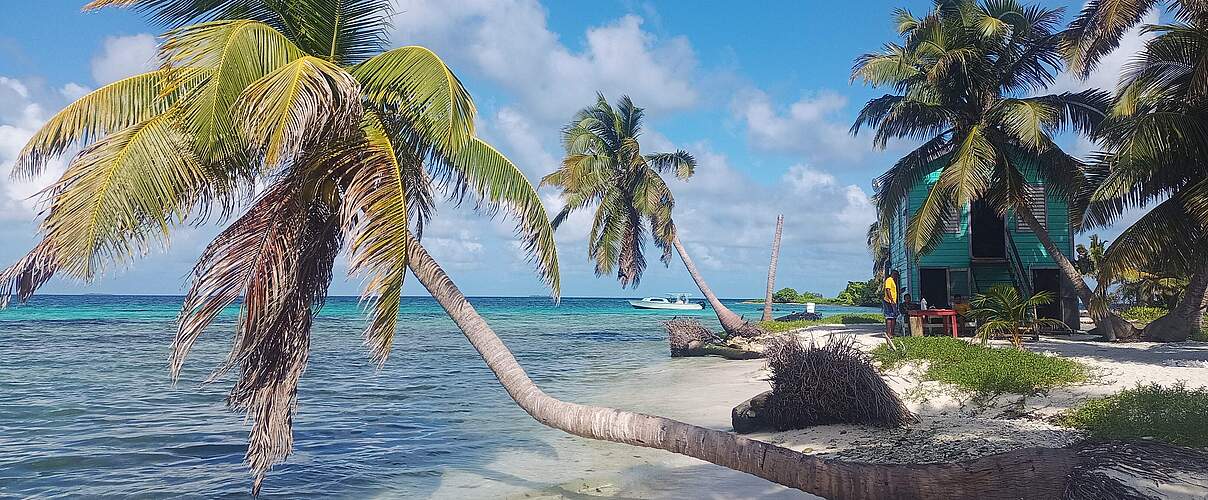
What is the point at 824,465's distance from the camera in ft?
16.3

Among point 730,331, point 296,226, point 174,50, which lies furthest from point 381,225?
point 730,331

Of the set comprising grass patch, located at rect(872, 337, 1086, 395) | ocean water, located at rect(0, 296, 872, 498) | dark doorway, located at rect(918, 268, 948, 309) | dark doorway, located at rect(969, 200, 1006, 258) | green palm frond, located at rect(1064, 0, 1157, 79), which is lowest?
ocean water, located at rect(0, 296, 872, 498)

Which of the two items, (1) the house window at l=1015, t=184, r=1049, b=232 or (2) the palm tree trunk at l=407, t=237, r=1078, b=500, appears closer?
(2) the palm tree trunk at l=407, t=237, r=1078, b=500

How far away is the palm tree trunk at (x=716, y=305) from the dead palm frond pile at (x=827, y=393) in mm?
15902

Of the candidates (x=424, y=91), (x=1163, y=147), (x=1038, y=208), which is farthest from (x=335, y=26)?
(x=1038, y=208)

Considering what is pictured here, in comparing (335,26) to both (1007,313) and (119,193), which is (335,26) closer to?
(119,193)

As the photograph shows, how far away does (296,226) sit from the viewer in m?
5.95

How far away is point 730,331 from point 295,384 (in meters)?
20.6

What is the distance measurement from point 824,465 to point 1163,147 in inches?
396

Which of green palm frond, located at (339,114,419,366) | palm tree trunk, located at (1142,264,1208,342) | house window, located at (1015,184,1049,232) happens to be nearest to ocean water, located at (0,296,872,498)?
green palm frond, located at (339,114,419,366)

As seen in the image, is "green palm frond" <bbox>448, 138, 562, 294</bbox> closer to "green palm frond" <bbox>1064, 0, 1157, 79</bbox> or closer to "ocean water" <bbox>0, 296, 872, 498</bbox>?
"ocean water" <bbox>0, 296, 872, 498</bbox>

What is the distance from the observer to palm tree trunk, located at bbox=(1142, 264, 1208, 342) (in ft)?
51.6

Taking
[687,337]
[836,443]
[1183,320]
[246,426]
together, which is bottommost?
[246,426]

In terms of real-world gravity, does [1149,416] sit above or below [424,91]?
below
